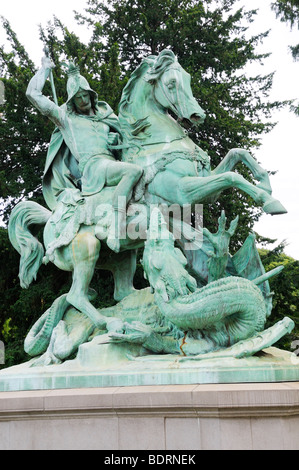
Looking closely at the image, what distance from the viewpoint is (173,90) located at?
19.7ft

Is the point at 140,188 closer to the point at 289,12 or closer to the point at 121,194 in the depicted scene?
the point at 121,194

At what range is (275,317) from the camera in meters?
12.1

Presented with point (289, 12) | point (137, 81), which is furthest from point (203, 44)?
point (137, 81)

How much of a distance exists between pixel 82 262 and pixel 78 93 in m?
1.86

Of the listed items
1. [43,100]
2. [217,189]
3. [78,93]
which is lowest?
[217,189]

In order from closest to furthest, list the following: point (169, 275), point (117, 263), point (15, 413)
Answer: point (15, 413) → point (169, 275) → point (117, 263)

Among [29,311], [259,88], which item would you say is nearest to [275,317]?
[29,311]

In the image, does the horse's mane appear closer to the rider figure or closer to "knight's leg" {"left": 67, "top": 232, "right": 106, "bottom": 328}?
the rider figure

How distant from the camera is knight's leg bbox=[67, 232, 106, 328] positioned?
5801 millimetres

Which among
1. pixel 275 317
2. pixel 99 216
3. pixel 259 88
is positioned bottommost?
pixel 99 216

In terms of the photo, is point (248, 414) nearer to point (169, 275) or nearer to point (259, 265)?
point (169, 275)

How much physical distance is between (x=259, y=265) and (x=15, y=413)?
8.27ft

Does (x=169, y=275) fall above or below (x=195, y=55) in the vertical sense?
below

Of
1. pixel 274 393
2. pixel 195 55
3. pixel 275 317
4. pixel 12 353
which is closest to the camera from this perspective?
pixel 274 393
